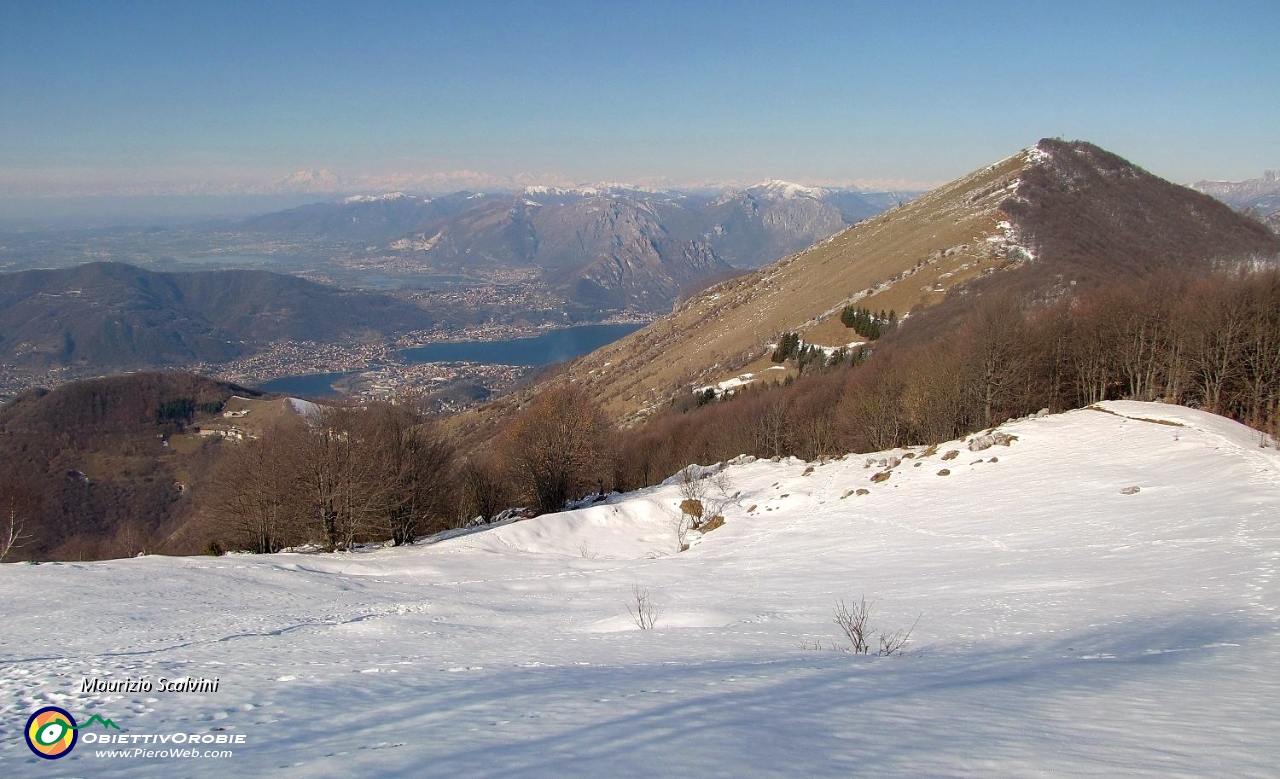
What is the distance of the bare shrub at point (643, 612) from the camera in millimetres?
13070

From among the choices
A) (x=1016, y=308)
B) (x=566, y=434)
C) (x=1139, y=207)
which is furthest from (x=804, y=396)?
(x=1139, y=207)

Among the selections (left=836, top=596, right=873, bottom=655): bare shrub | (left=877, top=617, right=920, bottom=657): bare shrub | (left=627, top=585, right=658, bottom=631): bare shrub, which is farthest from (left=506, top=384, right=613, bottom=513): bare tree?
(left=877, top=617, right=920, bottom=657): bare shrub

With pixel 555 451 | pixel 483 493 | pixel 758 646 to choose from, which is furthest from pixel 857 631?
pixel 483 493

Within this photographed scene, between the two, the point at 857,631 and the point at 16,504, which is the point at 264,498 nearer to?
the point at 16,504

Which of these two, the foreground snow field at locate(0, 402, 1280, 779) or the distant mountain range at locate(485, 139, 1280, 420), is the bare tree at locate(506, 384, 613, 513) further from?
the distant mountain range at locate(485, 139, 1280, 420)

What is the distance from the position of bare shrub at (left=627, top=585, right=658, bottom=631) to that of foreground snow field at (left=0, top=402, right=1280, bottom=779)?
0.20 m

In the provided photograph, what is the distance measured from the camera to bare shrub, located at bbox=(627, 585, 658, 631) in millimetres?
13070

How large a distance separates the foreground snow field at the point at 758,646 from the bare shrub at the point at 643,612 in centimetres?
20

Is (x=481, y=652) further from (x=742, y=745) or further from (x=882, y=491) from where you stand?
(x=882, y=491)

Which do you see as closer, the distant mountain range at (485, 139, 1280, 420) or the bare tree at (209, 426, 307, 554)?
the bare tree at (209, 426, 307, 554)

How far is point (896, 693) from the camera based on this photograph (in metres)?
7.64

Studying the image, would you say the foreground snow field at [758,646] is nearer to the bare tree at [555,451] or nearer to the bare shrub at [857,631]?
the bare shrub at [857,631]

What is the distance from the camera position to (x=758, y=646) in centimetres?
1098

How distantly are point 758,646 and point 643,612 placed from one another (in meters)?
3.77
